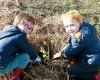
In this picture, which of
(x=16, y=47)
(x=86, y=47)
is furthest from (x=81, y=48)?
(x=16, y=47)

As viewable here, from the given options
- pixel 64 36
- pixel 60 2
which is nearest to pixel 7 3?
pixel 60 2

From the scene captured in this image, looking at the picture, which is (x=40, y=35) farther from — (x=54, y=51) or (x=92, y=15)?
(x=92, y=15)

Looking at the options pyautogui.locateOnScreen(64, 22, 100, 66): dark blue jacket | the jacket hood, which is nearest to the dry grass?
pyautogui.locateOnScreen(64, 22, 100, 66): dark blue jacket

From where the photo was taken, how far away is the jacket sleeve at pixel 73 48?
4717 mm

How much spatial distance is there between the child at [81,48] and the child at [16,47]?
0.51m

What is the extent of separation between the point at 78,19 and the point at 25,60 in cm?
90

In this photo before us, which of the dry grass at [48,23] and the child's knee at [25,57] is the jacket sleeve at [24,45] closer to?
the child's knee at [25,57]

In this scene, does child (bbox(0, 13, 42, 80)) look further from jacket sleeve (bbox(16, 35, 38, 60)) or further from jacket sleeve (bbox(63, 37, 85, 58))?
jacket sleeve (bbox(63, 37, 85, 58))

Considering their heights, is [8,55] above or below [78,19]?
below

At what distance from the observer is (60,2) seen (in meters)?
6.68

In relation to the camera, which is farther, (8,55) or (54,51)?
(54,51)

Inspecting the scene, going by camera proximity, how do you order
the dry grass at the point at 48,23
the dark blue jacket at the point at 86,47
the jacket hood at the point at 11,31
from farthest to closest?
1. the dry grass at the point at 48,23
2. the dark blue jacket at the point at 86,47
3. the jacket hood at the point at 11,31

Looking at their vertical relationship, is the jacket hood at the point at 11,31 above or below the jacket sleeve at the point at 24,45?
above

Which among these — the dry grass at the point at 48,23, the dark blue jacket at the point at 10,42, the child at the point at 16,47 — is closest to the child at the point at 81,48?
the dry grass at the point at 48,23
